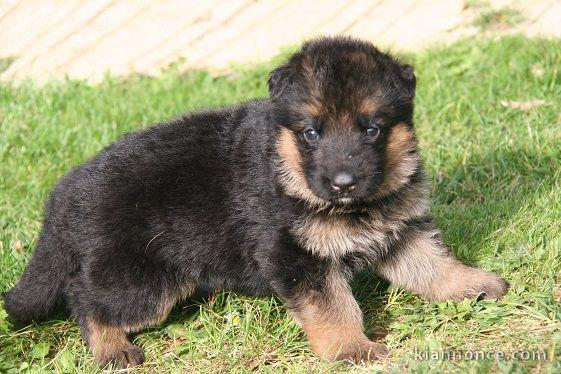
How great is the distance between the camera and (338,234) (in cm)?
420

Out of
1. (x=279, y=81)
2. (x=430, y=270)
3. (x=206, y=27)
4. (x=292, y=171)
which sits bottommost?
(x=206, y=27)

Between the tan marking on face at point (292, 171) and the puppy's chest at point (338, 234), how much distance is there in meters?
0.10

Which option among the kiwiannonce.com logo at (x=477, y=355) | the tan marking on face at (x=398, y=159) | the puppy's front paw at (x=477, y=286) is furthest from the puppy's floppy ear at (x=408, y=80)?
the kiwiannonce.com logo at (x=477, y=355)

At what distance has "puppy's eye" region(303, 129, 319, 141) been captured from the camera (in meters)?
4.06

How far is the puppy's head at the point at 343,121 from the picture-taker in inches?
156

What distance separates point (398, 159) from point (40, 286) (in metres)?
2.17

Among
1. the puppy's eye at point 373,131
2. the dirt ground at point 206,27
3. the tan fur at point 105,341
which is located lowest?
the dirt ground at point 206,27

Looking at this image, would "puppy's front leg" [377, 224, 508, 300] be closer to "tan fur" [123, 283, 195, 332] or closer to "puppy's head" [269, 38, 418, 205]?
"puppy's head" [269, 38, 418, 205]

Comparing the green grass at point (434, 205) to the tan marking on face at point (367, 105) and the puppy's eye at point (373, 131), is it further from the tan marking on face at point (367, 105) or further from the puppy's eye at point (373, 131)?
the tan marking on face at point (367, 105)

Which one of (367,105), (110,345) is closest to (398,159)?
(367,105)

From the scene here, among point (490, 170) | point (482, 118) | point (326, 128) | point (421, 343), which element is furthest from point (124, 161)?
point (482, 118)

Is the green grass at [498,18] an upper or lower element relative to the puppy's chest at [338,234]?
lower

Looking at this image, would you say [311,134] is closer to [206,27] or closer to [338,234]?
[338,234]

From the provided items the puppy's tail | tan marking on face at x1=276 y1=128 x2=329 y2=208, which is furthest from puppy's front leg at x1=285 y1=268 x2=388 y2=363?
the puppy's tail
